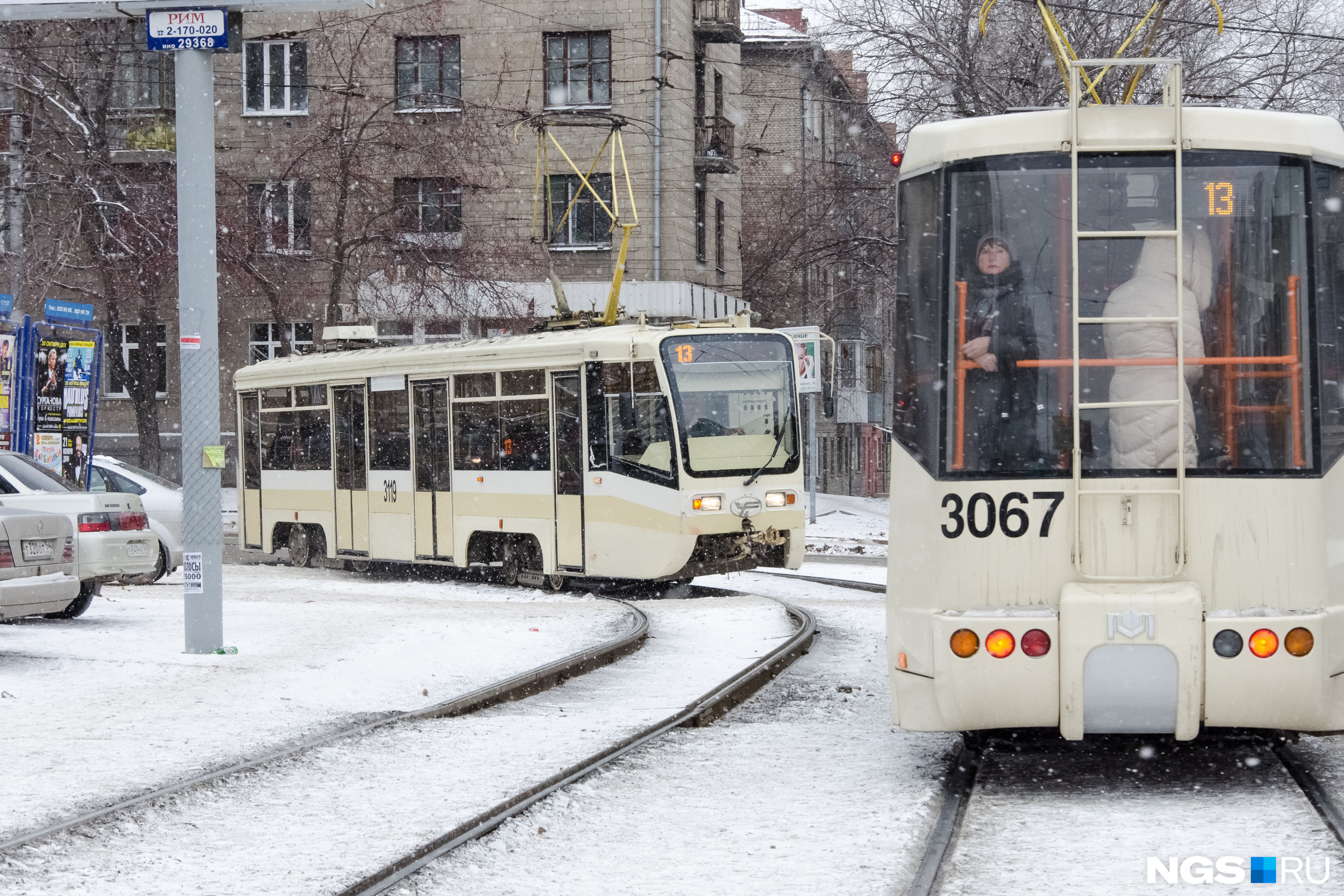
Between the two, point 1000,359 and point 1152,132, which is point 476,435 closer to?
point 1000,359

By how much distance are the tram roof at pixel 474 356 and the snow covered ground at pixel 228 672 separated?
2.50 metres

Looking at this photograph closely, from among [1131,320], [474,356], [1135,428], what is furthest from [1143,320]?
[474,356]

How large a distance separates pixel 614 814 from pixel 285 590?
1236 centimetres

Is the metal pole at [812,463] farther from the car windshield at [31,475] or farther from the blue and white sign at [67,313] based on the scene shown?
the car windshield at [31,475]

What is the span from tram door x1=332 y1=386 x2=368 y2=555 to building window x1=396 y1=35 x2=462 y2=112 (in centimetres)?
1862

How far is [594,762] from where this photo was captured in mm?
8477

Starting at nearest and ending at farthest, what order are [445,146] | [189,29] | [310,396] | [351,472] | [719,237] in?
1. [189,29]
2. [351,472]
3. [310,396]
4. [445,146]
5. [719,237]

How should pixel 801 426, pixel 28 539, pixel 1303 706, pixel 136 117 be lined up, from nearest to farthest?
pixel 1303 706
pixel 28 539
pixel 801 426
pixel 136 117

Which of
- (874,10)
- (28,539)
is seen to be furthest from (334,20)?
(28,539)

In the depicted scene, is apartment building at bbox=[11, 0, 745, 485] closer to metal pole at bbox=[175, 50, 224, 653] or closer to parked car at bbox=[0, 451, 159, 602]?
parked car at bbox=[0, 451, 159, 602]

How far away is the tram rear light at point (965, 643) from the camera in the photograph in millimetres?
7191

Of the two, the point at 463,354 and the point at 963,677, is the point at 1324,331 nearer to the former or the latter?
the point at 963,677

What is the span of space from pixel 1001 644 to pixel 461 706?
4.35 metres

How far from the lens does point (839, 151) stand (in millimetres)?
54375
